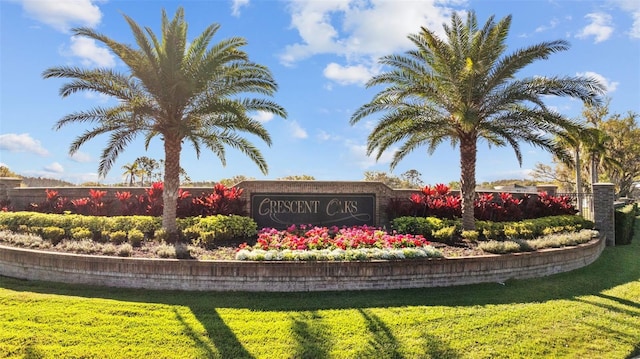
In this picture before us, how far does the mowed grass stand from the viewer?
5.59 meters

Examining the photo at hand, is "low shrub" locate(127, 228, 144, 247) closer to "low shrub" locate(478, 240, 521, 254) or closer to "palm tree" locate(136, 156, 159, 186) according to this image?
"low shrub" locate(478, 240, 521, 254)

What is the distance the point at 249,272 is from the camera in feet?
25.2

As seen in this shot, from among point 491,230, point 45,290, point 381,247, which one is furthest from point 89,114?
point 491,230

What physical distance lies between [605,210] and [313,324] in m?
13.2

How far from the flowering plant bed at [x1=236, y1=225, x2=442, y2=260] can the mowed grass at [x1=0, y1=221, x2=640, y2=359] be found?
2.74ft

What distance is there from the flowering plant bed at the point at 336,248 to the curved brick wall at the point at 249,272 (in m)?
0.33

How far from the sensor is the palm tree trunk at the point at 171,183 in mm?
10578

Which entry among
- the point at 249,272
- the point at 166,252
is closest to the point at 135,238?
the point at 166,252

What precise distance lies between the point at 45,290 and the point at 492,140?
43.0ft

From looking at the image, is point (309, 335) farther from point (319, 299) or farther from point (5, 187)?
point (5, 187)

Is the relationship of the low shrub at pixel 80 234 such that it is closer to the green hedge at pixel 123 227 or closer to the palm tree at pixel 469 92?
the green hedge at pixel 123 227

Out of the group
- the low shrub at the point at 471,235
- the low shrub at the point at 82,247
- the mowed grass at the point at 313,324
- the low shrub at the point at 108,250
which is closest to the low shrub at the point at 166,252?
the low shrub at the point at 108,250

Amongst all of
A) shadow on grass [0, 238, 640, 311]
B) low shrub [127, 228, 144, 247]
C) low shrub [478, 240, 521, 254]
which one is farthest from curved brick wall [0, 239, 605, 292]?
low shrub [127, 228, 144, 247]

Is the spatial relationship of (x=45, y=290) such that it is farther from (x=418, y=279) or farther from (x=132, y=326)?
(x=418, y=279)
